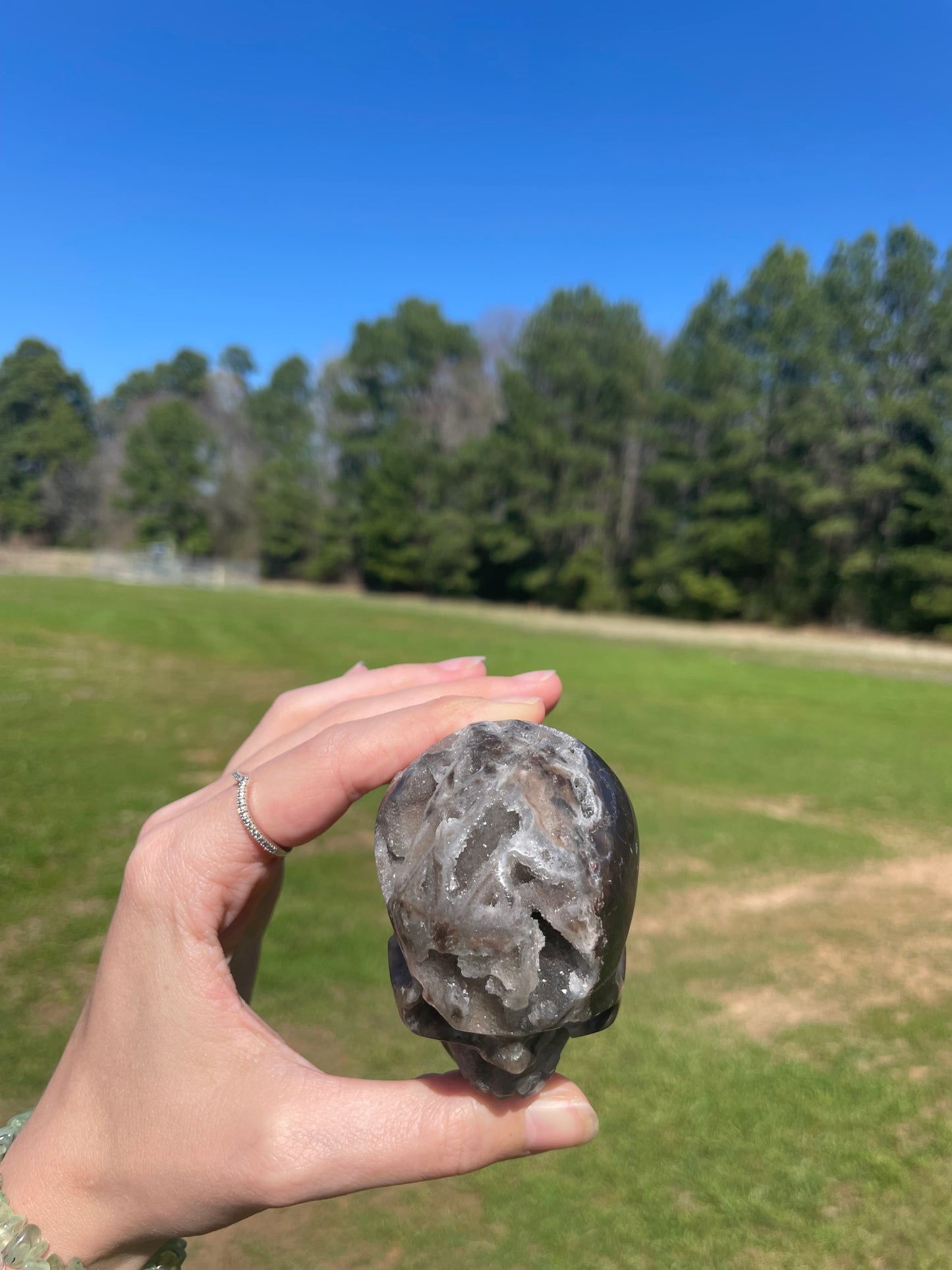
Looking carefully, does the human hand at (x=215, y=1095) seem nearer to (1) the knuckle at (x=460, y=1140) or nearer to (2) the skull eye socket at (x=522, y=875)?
(1) the knuckle at (x=460, y=1140)

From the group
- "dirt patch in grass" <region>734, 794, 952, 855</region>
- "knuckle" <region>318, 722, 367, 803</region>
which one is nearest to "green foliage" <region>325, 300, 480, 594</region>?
"dirt patch in grass" <region>734, 794, 952, 855</region>

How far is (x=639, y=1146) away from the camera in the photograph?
12.2 feet

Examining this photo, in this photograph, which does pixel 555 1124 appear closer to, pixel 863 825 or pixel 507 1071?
pixel 507 1071

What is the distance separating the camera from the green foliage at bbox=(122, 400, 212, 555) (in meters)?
59.8

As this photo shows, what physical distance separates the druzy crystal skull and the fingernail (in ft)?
0.17

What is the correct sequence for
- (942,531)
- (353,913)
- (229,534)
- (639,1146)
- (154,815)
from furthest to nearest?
(229,534) → (942,531) → (353,913) → (639,1146) → (154,815)

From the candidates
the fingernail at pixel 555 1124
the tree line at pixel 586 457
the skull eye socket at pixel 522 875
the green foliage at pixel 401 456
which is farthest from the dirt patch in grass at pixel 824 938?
the green foliage at pixel 401 456

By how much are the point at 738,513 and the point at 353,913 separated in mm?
35487

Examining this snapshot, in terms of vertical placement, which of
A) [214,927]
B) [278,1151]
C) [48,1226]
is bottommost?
[48,1226]

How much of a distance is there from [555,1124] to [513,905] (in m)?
0.46

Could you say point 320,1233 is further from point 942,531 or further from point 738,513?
point 738,513

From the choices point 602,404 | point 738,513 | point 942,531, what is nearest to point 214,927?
point 942,531

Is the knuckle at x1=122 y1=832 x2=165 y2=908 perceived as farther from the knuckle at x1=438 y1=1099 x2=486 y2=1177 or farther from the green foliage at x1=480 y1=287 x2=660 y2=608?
the green foliage at x1=480 y1=287 x2=660 y2=608

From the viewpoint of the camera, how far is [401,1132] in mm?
1563
